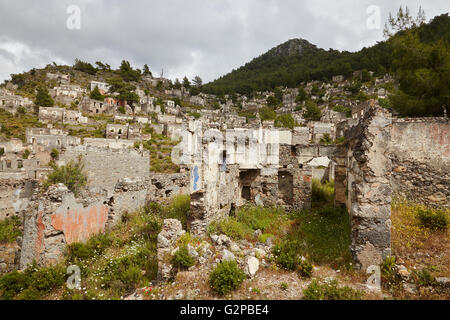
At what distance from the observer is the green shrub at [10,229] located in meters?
12.0

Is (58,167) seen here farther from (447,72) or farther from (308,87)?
(308,87)

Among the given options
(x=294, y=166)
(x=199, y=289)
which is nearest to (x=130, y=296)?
(x=199, y=289)

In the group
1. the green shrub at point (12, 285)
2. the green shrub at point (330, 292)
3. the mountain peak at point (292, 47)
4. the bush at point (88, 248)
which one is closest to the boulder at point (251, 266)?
the green shrub at point (330, 292)

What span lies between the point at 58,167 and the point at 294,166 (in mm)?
18631

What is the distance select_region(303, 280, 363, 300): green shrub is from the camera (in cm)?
419

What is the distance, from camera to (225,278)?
459 cm

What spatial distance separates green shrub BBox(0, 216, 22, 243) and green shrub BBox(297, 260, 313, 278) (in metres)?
14.7

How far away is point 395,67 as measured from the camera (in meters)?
12.8

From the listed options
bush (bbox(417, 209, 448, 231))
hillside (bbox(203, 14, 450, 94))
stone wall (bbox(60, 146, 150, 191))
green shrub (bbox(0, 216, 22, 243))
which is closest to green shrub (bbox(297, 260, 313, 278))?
bush (bbox(417, 209, 448, 231))

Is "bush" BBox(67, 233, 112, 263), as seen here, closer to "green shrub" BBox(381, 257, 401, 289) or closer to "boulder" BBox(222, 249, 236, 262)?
"boulder" BBox(222, 249, 236, 262)

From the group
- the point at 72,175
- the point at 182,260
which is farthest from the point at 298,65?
the point at 182,260

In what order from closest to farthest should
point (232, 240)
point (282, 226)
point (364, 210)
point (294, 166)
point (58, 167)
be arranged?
point (364, 210)
point (232, 240)
point (282, 226)
point (294, 166)
point (58, 167)

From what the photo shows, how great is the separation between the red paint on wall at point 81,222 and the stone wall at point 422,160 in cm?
1147

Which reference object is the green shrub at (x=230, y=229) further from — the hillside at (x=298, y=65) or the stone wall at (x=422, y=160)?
the hillside at (x=298, y=65)
